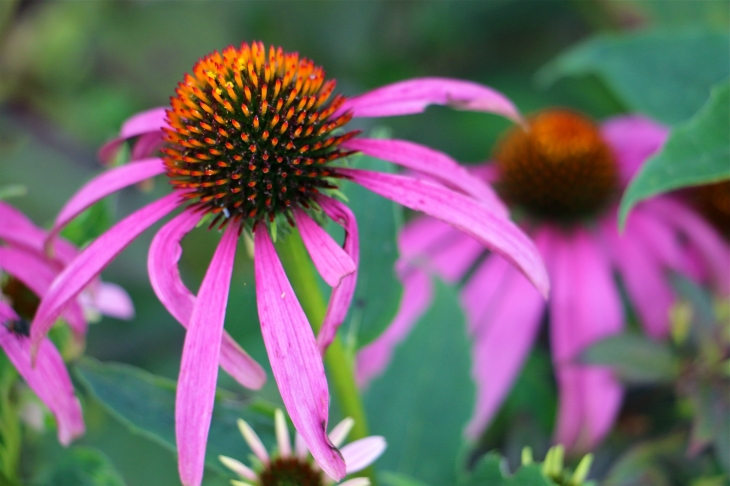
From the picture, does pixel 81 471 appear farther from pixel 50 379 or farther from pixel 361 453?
pixel 361 453

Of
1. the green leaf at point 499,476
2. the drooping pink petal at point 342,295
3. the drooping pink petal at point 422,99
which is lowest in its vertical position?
the green leaf at point 499,476

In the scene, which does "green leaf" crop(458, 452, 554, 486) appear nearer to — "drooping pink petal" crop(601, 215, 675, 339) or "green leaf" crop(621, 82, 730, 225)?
"green leaf" crop(621, 82, 730, 225)

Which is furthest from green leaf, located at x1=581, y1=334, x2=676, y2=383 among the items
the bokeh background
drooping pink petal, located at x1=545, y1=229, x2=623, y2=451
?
the bokeh background

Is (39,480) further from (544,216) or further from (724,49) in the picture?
(724,49)

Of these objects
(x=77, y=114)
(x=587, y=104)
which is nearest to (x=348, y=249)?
(x=587, y=104)

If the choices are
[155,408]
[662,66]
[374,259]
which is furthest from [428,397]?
[662,66]

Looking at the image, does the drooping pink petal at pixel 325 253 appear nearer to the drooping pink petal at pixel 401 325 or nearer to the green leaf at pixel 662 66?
the drooping pink petal at pixel 401 325

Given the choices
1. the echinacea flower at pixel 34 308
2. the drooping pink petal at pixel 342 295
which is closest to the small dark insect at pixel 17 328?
the echinacea flower at pixel 34 308
